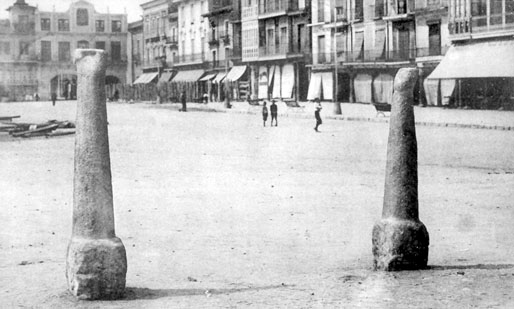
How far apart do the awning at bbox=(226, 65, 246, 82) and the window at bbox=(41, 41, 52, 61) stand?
17.8 meters

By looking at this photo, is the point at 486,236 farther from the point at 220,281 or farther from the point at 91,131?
the point at 91,131

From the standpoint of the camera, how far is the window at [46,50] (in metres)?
36.8

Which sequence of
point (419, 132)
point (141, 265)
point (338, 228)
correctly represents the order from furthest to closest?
point (419, 132), point (338, 228), point (141, 265)

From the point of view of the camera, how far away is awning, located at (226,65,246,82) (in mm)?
54750

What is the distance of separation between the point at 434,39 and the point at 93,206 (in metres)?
35.2

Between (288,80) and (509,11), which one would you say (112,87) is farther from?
(509,11)

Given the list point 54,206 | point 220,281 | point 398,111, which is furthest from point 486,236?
point 54,206

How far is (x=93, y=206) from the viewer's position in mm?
5191

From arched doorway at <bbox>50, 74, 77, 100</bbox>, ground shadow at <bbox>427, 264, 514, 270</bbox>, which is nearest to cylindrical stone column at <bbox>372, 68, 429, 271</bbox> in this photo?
ground shadow at <bbox>427, 264, 514, 270</bbox>

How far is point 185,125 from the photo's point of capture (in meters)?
27.5

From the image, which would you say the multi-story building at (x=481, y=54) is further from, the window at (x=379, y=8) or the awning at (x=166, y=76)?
the awning at (x=166, y=76)

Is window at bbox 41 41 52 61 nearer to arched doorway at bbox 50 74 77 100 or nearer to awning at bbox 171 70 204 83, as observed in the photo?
arched doorway at bbox 50 74 77 100

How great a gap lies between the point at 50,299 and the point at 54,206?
14.3 feet

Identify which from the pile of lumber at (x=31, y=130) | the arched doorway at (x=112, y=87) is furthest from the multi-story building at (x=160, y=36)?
the pile of lumber at (x=31, y=130)
